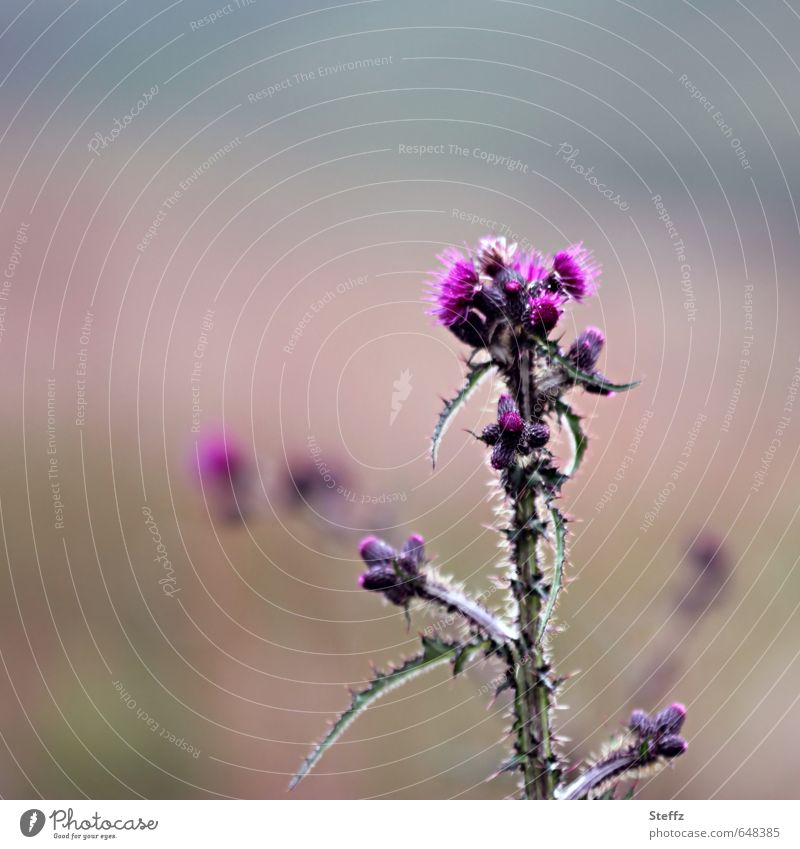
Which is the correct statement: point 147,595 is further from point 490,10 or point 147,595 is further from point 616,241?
point 490,10

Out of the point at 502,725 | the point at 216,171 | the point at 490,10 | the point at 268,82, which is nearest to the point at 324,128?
the point at 268,82

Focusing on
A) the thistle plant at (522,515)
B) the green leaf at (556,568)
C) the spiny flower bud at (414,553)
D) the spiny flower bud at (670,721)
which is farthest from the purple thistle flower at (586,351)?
the spiny flower bud at (670,721)

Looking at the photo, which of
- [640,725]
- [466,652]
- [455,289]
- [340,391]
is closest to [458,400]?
[455,289]

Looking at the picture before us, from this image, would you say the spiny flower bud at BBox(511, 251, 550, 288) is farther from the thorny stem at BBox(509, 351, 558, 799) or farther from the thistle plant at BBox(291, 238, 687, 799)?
the thorny stem at BBox(509, 351, 558, 799)

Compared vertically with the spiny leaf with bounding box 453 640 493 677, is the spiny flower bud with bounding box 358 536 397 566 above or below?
above
